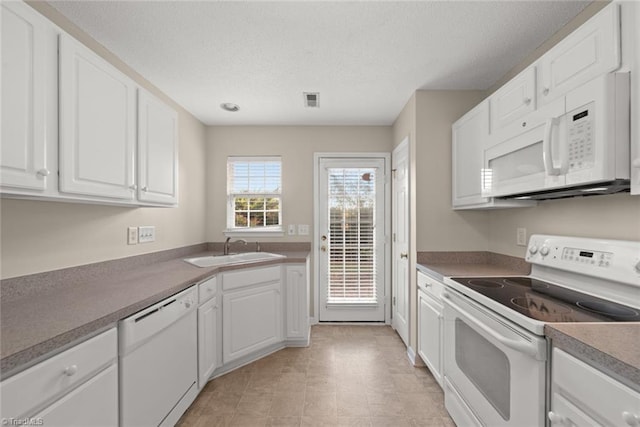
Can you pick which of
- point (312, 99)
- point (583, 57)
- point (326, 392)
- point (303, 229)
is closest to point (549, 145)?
point (583, 57)

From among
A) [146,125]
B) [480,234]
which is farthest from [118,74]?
[480,234]

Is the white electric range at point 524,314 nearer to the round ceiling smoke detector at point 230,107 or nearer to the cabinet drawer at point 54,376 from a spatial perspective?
the cabinet drawer at point 54,376

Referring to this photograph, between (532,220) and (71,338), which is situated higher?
(532,220)

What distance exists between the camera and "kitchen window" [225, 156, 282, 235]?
3.54m

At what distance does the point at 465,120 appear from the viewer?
235 cm

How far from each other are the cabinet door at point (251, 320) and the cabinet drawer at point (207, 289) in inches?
6.3

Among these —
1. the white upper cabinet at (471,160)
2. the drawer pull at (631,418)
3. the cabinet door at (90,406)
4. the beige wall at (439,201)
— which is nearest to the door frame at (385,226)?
the beige wall at (439,201)

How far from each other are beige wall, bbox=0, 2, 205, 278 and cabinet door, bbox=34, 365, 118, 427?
721mm

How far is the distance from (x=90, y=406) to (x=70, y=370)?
227 mm

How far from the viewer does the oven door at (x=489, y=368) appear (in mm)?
1120

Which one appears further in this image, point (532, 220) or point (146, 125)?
point (532, 220)

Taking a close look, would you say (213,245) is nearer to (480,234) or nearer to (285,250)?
(285,250)

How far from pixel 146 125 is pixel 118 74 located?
33cm

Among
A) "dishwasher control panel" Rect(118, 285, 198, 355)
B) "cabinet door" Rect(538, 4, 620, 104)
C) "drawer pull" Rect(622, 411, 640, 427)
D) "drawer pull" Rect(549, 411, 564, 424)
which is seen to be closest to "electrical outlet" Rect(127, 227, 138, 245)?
"dishwasher control panel" Rect(118, 285, 198, 355)
